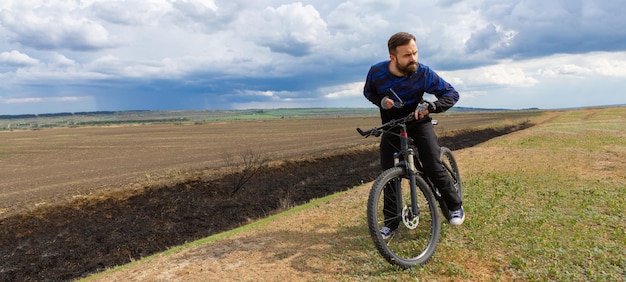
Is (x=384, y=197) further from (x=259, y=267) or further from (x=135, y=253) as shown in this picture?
(x=135, y=253)

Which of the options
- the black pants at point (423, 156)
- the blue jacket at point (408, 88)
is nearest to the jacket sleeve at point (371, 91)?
the blue jacket at point (408, 88)

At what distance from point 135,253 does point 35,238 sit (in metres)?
4.07

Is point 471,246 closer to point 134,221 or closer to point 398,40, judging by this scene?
point 398,40

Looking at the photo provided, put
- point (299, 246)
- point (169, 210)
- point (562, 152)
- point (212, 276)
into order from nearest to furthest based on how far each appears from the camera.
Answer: point (212, 276) → point (299, 246) → point (562, 152) → point (169, 210)

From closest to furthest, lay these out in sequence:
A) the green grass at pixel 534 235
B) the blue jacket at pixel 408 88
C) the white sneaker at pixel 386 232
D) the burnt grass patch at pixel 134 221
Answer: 1. the green grass at pixel 534 235
2. the blue jacket at pixel 408 88
3. the white sneaker at pixel 386 232
4. the burnt grass patch at pixel 134 221

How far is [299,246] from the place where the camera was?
246 inches

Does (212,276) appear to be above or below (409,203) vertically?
below

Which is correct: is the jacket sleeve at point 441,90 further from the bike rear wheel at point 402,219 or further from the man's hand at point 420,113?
the bike rear wheel at point 402,219

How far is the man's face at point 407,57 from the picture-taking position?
16.2ft

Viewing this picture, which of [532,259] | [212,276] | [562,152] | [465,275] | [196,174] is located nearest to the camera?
[465,275]

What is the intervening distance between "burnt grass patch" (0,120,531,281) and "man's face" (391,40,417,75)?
10.9 metres

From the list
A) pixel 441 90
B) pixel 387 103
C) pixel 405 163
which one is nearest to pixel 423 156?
pixel 405 163

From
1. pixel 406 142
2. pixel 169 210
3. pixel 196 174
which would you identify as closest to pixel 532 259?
pixel 406 142

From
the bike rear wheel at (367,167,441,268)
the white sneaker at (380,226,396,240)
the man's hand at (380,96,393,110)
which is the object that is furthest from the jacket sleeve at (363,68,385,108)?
the white sneaker at (380,226,396,240)
